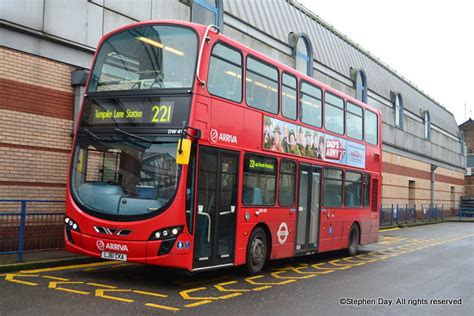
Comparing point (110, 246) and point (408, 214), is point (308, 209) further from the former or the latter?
Answer: point (408, 214)

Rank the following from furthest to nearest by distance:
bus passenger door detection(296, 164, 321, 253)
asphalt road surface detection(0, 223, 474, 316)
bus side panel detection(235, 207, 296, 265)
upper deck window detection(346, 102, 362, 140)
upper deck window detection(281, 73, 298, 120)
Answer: upper deck window detection(346, 102, 362, 140) → bus passenger door detection(296, 164, 321, 253) → upper deck window detection(281, 73, 298, 120) → bus side panel detection(235, 207, 296, 265) → asphalt road surface detection(0, 223, 474, 316)

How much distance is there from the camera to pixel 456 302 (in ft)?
26.3

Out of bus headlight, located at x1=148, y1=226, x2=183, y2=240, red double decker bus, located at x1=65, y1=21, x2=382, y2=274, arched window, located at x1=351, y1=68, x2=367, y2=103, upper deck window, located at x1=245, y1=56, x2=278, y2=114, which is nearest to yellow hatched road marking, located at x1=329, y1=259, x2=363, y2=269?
red double decker bus, located at x1=65, y1=21, x2=382, y2=274

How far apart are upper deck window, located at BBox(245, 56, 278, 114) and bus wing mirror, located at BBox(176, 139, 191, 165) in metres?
2.27

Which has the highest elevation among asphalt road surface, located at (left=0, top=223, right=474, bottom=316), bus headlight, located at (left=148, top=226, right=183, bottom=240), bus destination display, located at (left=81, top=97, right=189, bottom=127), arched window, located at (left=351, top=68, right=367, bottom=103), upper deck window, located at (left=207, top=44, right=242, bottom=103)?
arched window, located at (left=351, top=68, right=367, bottom=103)

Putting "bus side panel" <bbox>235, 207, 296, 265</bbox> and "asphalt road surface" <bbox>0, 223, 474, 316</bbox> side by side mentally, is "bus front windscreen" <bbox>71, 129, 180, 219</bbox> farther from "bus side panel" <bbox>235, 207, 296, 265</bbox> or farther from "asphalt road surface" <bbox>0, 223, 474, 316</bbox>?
"bus side panel" <bbox>235, 207, 296, 265</bbox>

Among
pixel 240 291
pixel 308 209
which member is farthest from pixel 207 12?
pixel 240 291

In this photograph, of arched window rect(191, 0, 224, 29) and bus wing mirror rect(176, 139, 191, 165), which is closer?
bus wing mirror rect(176, 139, 191, 165)

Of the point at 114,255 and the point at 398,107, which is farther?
the point at 398,107

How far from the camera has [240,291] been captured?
8234mm

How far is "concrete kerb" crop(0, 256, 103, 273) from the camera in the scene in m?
8.88

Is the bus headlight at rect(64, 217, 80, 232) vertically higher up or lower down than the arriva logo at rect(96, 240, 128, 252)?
higher up

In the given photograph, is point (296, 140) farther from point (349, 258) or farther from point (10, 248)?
point (10, 248)

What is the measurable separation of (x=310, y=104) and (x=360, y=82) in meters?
18.0
